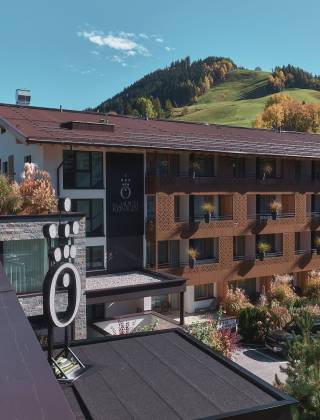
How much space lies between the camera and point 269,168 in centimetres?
3106

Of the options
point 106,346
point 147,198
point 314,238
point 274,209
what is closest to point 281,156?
point 274,209

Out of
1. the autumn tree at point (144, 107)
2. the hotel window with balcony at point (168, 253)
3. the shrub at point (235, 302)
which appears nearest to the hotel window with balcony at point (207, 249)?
the hotel window with balcony at point (168, 253)

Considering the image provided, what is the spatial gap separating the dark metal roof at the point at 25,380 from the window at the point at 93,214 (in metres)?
21.9

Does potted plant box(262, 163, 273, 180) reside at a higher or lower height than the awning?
higher

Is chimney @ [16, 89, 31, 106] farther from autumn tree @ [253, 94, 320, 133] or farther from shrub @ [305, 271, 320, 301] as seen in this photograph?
autumn tree @ [253, 94, 320, 133]

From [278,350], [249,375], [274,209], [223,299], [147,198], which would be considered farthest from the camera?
[274,209]

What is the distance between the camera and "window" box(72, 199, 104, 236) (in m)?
24.7

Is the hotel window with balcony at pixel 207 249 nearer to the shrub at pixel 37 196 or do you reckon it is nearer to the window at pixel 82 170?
the window at pixel 82 170

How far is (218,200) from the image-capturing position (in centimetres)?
3020

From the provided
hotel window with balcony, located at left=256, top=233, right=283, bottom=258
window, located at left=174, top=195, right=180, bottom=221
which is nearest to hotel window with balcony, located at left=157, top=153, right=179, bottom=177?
window, located at left=174, top=195, right=180, bottom=221

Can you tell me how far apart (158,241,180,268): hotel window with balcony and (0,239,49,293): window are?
415 inches

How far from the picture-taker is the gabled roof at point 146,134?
78.1 feet

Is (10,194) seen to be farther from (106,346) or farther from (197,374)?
(197,374)

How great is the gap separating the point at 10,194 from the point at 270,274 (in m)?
19.8
